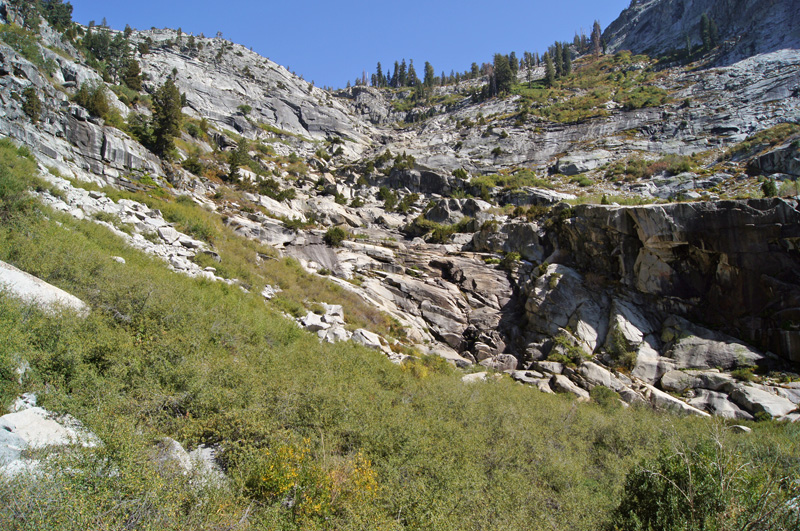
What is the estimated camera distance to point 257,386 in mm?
7172

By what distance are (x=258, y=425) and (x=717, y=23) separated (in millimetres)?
96389

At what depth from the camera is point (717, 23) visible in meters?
64.8

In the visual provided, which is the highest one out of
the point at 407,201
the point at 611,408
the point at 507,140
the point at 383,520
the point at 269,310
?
the point at 507,140

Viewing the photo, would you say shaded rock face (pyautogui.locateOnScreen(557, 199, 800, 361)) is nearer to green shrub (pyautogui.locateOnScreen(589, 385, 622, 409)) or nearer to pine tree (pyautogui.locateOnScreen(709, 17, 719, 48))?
green shrub (pyautogui.locateOnScreen(589, 385, 622, 409))

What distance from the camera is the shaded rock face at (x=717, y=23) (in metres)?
52.1

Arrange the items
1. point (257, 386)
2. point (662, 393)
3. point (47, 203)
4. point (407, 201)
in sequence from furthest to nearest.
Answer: point (407, 201)
point (662, 393)
point (47, 203)
point (257, 386)

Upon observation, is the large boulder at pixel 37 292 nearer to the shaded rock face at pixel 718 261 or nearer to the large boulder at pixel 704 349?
the large boulder at pixel 704 349

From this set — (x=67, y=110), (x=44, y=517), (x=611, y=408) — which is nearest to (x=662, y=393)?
(x=611, y=408)

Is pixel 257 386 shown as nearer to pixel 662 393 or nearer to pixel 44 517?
pixel 44 517

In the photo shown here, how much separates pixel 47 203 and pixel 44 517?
13.3m

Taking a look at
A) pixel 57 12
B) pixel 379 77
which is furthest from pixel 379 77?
pixel 57 12

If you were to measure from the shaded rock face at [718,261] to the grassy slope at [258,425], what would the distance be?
7.50 m

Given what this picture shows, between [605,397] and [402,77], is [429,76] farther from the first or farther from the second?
[605,397]

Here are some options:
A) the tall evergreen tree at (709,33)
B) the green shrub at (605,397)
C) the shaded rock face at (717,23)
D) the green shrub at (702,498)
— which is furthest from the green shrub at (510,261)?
the tall evergreen tree at (709,33)
